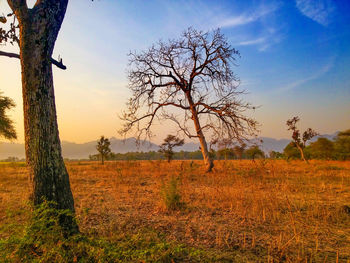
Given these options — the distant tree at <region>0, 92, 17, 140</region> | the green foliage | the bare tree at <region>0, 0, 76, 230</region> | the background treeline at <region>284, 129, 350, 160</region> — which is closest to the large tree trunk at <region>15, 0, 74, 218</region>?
the bare tree at <region>0, 0, 76, 230</region>

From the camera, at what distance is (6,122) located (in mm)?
16094

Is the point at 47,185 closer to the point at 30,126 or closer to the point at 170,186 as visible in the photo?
the point at 30,126

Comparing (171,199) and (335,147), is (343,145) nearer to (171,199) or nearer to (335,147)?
(335,147)

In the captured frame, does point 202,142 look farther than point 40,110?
Yes

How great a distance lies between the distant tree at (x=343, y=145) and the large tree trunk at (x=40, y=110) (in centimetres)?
2724

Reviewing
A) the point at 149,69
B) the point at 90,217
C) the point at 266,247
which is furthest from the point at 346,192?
the point at 149,69

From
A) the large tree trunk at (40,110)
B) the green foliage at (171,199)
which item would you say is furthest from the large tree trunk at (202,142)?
the large tree trunk at (40,110)

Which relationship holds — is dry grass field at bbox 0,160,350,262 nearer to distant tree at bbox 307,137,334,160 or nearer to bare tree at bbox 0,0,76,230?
bare tree at bbox 0,0,76,230

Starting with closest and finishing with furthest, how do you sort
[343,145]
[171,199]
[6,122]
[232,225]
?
[232,225], [171,199], [6,122], [343,145]

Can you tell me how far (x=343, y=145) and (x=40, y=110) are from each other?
28.4 m

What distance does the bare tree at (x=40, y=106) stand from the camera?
2.75 meters

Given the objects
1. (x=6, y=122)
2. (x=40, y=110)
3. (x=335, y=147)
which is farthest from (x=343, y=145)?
(x=6, y=122)

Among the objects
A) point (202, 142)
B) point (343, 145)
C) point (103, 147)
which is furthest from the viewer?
point (103, 147)

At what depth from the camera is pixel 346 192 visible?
6438 millimetres
